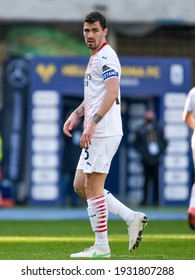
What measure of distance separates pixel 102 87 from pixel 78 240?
370 cm

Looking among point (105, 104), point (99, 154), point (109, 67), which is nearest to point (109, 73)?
point (109, 67)

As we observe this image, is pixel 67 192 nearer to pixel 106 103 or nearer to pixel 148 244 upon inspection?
pixel 148 244

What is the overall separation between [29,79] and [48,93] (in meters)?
0.54

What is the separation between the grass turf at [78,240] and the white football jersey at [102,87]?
1.24 m

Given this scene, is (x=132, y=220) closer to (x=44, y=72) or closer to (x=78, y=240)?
(x=78, y=240)

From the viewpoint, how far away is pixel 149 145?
26531mm

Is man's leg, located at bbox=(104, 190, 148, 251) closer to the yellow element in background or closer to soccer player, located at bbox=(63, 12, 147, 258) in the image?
soccer player, located at bbox=(63, 12, 147, 258)

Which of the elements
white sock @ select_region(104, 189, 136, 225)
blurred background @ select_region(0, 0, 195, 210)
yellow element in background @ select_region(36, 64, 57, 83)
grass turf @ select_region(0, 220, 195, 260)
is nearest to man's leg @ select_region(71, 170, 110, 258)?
grass turf @ select_region(0, 220, 195, 260)

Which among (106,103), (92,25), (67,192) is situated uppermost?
(92,25)

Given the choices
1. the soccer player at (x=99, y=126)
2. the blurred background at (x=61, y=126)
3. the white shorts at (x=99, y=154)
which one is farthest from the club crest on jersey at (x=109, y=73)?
the blurred background at (x=61, y=126)

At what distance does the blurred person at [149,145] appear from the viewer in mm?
26266

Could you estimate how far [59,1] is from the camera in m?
30.1

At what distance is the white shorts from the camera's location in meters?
10.8

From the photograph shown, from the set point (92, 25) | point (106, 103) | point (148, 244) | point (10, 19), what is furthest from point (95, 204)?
point (10, 19)
